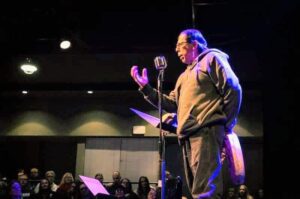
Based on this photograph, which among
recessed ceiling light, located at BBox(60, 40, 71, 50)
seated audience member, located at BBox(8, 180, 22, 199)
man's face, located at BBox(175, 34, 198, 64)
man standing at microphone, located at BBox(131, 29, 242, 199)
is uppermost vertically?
recessed ceiling light, located at BBox(60, 40, 71, 50)

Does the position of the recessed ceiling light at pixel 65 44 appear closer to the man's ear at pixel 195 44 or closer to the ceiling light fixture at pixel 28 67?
the ceiling light fixture at pixel 28 67

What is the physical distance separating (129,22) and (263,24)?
1822 millimetres

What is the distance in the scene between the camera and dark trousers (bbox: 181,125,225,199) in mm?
2697

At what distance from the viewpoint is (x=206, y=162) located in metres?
2.74

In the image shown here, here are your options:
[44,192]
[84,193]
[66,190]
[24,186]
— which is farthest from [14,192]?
[24,186]

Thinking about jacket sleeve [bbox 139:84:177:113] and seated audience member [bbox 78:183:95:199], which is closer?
jacket sleeve [bbox 139:84:177:113]

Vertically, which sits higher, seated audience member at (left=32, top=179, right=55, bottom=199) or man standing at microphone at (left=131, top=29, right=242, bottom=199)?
man standing at microphone at (left=131, top=29, right=242, bottom=199)

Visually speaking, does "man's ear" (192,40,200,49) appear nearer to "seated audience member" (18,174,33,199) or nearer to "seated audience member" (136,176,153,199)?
"seated audience member" (136,176,153,199)

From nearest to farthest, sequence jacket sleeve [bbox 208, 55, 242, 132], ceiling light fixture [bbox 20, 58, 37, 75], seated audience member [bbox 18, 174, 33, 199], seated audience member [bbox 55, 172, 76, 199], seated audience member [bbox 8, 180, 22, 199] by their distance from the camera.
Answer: jacket sleeve [bbox 208, 55, 242, 132] < seated audience member [bbox 8, 180, 22, 199] < seated audience member [bbox 55, 172, 76, 199] < seated audience member [bbox 18, 174, 33, 199] < ceiling light fixture [bbox 20, 58, 37, 75]

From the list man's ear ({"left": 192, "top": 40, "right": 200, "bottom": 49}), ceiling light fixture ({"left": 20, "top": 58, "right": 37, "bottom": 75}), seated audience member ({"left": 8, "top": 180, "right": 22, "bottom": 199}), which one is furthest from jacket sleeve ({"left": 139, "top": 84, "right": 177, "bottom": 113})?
ceiling light fixture ({"left": 20, "top": 58, "right": 37, "bottom": 75})

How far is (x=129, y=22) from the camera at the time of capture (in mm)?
7051

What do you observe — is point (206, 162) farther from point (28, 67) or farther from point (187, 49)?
point (28, 67)

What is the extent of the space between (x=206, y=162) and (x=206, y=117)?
0.25 m

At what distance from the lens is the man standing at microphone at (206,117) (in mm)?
2729
